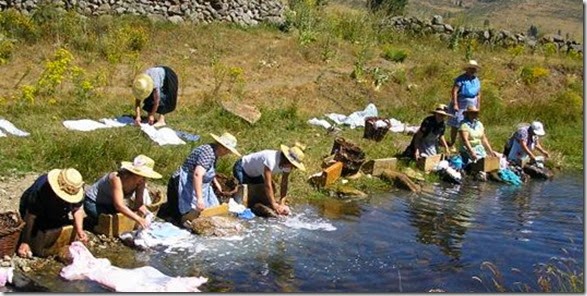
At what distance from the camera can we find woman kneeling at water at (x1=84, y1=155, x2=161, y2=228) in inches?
266

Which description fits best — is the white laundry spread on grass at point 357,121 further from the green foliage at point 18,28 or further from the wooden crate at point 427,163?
the green foliage at point 18,28

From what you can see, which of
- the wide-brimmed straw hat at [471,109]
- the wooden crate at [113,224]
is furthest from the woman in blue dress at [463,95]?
the wooden crate at [113,224]

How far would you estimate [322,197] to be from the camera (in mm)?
9492

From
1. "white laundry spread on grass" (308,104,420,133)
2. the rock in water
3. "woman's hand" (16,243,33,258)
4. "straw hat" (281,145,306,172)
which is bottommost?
"white laundry spread on grass" (308,104,420,133)

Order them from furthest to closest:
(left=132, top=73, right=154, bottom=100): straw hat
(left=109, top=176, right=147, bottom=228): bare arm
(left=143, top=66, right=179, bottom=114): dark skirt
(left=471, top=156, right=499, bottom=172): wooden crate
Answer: (left=143, top=66, right=179, bottom=114): dark skirt
(left=471, top=156, right=499, bottom=172): wooden crate
(left=132, top=73, right=154, bottom=100): straw hat
(left=109, top=176, right=147, bottom=228): bare arm

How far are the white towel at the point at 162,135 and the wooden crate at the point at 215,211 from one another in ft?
9.32

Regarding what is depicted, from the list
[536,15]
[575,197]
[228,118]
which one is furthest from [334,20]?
[536,15]

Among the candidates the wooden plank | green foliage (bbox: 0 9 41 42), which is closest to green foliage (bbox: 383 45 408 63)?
the wooden plank

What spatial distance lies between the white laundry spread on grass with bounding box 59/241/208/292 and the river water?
0.10 meters

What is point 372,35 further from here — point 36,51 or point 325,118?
point 36,51

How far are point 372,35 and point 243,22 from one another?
3.71 meters

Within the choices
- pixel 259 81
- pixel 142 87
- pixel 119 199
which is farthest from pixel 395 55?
pixel 119 199

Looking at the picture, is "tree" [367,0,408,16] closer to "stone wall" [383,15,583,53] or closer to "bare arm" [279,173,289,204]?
"stone wall" [383,15,583,53]

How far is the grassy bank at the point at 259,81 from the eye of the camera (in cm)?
1031
